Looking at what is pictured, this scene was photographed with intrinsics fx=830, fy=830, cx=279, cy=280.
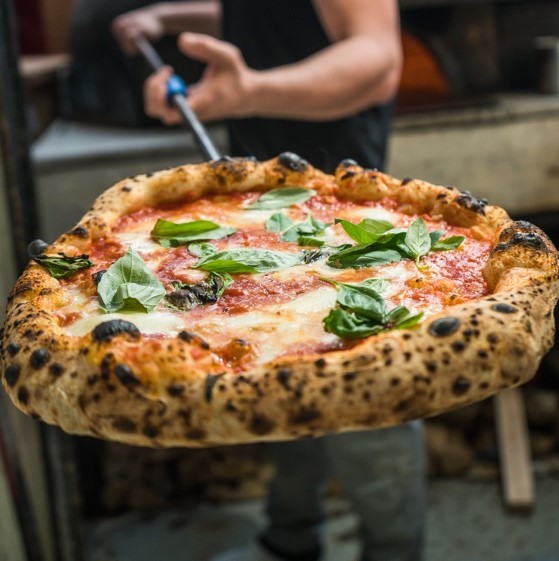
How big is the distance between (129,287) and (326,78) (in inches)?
29.6

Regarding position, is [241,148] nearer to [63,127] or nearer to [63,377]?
[63,377]

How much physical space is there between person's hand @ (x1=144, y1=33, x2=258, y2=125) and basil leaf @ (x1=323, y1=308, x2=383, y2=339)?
24.6 inches

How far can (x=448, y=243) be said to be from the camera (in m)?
0.71

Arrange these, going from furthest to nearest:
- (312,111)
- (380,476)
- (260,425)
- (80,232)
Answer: (380,476) → (312,111) → (80,232) → (260,425)

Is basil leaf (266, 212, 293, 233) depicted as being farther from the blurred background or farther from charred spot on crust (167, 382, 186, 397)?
the blurred background

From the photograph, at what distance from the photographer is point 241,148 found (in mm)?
1041

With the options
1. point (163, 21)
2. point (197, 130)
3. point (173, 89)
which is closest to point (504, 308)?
point (197, 130)

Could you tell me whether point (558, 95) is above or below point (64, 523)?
above

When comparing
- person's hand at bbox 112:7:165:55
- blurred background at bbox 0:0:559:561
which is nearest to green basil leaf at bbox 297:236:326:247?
blurred background at bbox 0:0:559:561

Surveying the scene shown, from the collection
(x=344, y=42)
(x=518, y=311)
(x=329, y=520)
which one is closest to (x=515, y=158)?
(x=344, y=42)

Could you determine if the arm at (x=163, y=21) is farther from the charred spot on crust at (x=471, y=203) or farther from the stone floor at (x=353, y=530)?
the charred spot on crust at (x=471, y=203)

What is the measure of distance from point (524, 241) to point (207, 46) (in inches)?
24.4

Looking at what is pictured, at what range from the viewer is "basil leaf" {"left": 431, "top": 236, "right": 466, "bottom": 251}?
71 cm

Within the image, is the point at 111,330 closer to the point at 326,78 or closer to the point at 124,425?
the point at 124,425
